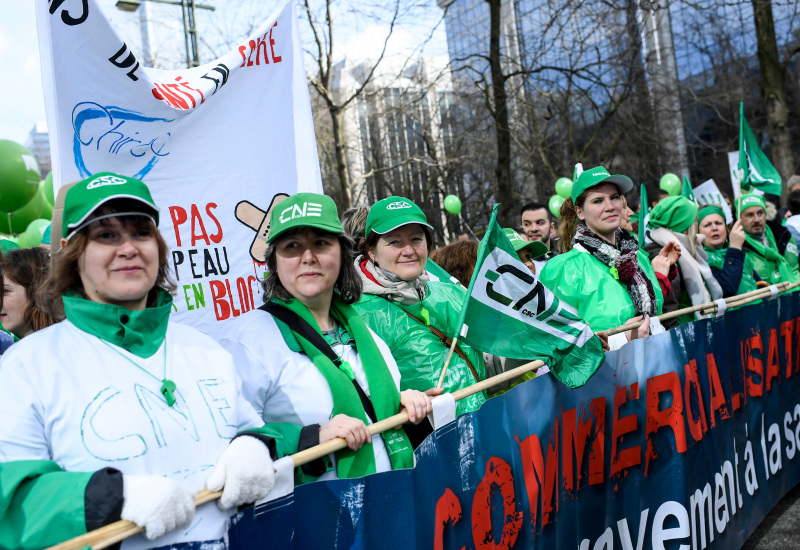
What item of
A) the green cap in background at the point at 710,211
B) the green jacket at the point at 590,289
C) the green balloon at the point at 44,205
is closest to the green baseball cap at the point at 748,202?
the green cap in background at the point at 710,211

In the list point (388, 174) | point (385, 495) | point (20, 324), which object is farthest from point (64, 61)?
point (388, 174)

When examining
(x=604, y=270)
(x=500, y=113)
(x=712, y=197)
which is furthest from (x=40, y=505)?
(x=712, y=197)

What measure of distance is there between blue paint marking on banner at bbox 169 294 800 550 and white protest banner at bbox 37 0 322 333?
1.52m

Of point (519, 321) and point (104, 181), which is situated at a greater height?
point (104, 181)

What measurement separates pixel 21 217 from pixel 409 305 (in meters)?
7.55

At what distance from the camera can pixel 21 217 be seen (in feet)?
29.9

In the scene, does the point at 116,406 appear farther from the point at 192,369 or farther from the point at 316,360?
the point at 316,360

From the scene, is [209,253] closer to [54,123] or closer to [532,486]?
[54,123]

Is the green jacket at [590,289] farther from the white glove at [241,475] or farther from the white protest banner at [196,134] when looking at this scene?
the white glove at [241,475]

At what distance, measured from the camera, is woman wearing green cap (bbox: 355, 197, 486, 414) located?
313cm

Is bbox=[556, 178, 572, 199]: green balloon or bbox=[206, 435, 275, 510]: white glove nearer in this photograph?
bbox=[206, 435, 275, 510]: white glove

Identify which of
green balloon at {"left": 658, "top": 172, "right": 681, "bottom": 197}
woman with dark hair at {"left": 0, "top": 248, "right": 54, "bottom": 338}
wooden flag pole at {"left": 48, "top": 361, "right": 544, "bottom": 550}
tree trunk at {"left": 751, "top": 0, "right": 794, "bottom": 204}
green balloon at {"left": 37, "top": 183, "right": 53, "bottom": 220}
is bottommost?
wooden flag pole at {"left": 48, "top": 361, "right": 544, "bottom": 550}

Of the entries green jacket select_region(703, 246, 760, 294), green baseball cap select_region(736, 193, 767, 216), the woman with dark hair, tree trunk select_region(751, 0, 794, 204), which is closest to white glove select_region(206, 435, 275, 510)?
the woman with dark hair

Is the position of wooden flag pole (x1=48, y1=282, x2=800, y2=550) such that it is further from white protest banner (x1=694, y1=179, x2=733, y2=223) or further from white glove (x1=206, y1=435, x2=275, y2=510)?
white protest banner (x1=694, y1=179, x2=733, y2=223)
